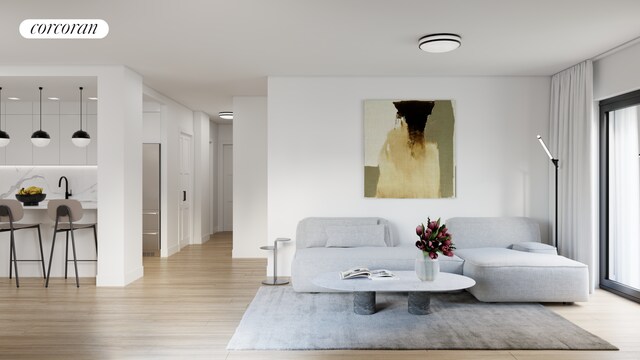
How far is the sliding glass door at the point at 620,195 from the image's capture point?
542 centimetres

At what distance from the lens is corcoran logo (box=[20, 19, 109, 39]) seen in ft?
14.8

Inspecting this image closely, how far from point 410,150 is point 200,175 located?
17.1 ft

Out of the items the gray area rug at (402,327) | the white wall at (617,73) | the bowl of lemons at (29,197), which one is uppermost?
the white wall at (617,73)

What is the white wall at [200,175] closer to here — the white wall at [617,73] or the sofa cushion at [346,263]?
the sofa cushion at [346,263]

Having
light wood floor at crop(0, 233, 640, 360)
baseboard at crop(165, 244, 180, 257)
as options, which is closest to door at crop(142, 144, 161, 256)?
baseboard at crop(165, 244, 180, 257)

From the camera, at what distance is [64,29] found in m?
4.63

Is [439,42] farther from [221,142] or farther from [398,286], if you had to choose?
[221,142]

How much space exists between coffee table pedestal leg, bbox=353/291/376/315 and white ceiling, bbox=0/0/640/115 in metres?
2.40

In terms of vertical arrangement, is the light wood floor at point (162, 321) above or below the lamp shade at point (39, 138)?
below

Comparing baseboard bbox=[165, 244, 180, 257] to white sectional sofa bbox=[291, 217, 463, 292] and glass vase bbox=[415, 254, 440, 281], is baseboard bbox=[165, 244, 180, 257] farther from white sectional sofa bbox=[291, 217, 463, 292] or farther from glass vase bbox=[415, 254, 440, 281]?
glass vase bbox=[415, 254, 440, 281]

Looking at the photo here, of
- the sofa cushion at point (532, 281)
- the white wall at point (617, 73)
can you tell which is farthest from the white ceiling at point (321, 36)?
the sofa cushion at point (532, 281)

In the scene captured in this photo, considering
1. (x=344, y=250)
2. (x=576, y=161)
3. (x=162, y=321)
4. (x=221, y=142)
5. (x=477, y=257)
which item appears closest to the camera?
(x=162, y=321)

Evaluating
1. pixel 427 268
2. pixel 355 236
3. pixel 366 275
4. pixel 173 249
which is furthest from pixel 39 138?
pixel 427 268

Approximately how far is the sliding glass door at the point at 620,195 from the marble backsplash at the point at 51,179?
7195mm
